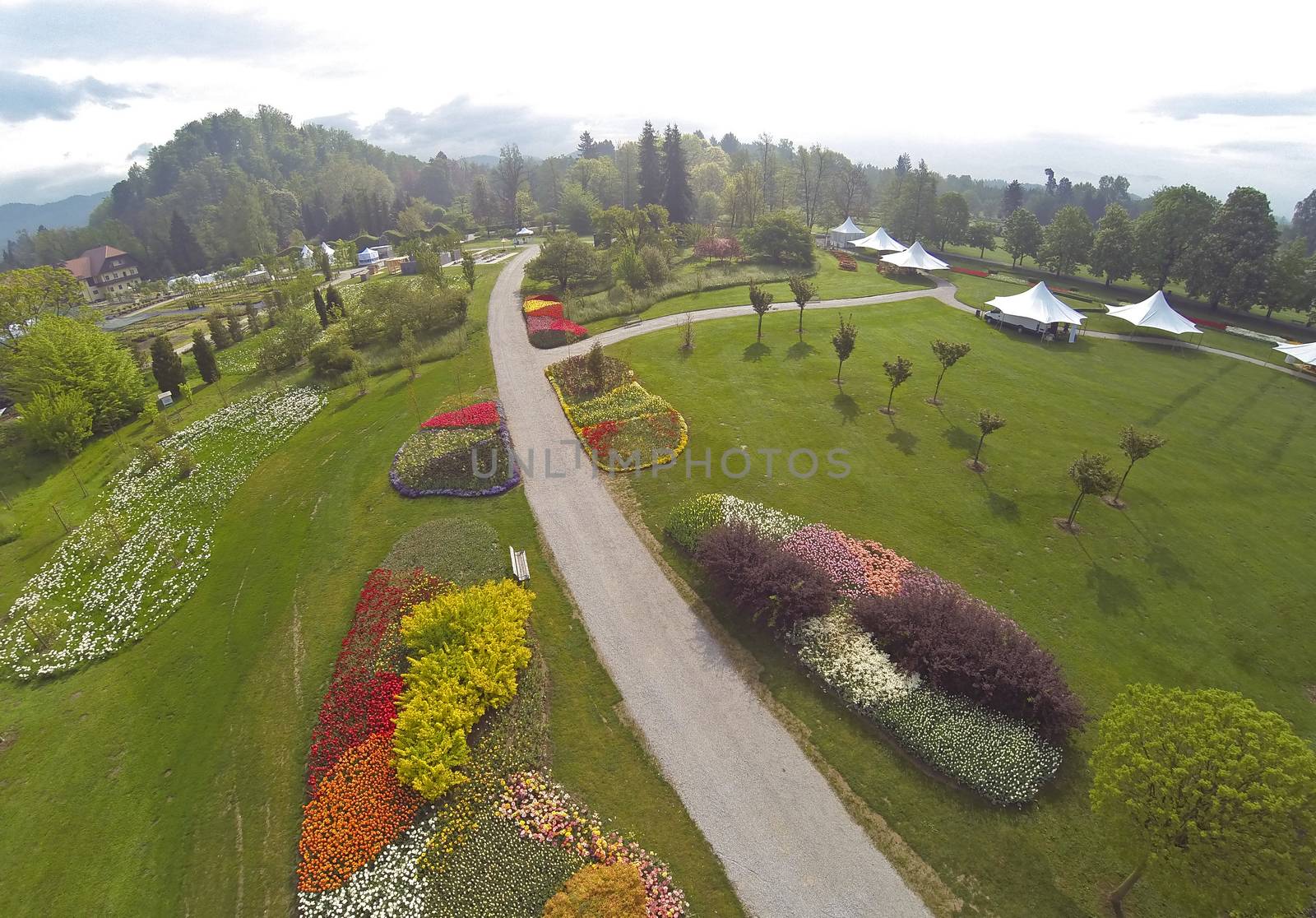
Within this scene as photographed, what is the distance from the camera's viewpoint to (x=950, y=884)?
1245cm

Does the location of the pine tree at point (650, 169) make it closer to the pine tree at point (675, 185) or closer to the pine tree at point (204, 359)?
the pine tree at point (675, 185)

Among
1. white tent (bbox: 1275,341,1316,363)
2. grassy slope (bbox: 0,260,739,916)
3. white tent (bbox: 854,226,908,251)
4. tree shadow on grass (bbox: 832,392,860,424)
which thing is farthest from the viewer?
white tent (bbox: 854,226,908,251)

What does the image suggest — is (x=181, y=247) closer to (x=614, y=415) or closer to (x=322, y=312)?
(x=322, y=312)

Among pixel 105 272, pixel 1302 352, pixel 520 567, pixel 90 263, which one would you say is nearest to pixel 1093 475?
pixel 520 567

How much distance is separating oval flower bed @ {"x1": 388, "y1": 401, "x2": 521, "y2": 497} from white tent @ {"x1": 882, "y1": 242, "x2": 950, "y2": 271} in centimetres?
5086

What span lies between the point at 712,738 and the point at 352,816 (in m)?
9.44

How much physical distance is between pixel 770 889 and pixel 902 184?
98987 mm

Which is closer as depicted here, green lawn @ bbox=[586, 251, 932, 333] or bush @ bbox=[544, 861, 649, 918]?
bush @ bbox=[544, 861, 649, 918]

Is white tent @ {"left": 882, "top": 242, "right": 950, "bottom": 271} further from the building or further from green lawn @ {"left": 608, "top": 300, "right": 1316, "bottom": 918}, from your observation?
the building

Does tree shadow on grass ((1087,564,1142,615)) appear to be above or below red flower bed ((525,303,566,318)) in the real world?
below

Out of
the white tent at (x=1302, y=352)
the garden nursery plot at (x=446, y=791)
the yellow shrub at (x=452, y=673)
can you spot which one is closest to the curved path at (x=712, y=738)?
the garden nursery plot at (x=446, y=791)

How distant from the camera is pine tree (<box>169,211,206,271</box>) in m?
99.0

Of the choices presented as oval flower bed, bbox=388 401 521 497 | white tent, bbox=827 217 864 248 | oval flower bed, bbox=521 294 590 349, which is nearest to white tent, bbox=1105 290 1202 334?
white tent, bbox=827 217 864 248

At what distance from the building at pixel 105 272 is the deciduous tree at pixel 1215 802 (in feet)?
419
